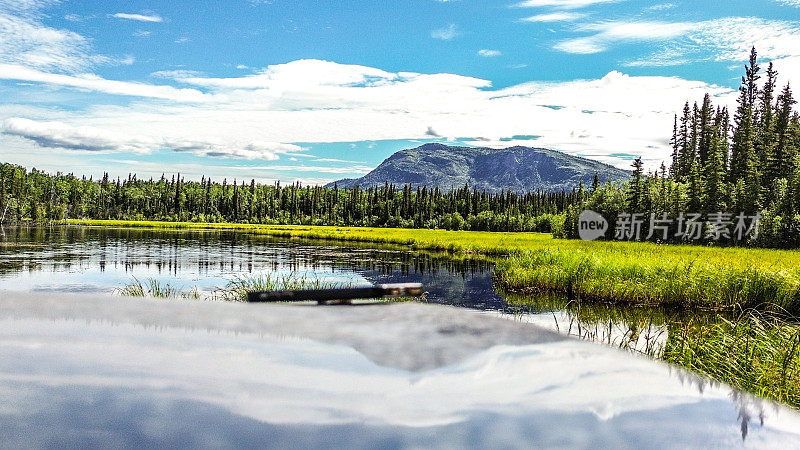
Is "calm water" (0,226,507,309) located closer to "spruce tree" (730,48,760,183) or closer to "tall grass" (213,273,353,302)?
"tall grass" (213,273,353,302)

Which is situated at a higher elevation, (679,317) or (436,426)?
(436,426)

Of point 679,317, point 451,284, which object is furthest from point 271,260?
point 679,317

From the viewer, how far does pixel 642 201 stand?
74688 mm

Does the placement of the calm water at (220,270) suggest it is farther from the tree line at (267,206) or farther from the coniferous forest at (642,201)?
the tree line at (267,206)

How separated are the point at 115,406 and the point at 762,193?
78967 millimetres

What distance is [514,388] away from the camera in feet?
19.4

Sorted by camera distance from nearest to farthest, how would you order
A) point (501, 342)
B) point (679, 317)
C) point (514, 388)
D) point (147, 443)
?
point (147, 443), point (514, 388), point (501, 342), point (679, 317)

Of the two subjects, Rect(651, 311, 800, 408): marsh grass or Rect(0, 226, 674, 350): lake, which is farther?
Rect(0, 226, 674, 350): lake

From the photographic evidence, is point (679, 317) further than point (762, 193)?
No

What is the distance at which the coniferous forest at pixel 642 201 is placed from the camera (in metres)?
68.2

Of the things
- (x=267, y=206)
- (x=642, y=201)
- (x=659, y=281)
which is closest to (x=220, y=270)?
(x=659, y=281)

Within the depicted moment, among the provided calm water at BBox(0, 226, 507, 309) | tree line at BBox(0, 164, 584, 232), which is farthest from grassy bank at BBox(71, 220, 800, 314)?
tree line at BBox(0, 164, 584, 232)

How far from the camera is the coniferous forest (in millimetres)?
68188

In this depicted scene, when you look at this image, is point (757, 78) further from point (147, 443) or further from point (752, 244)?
point (147, 443)
